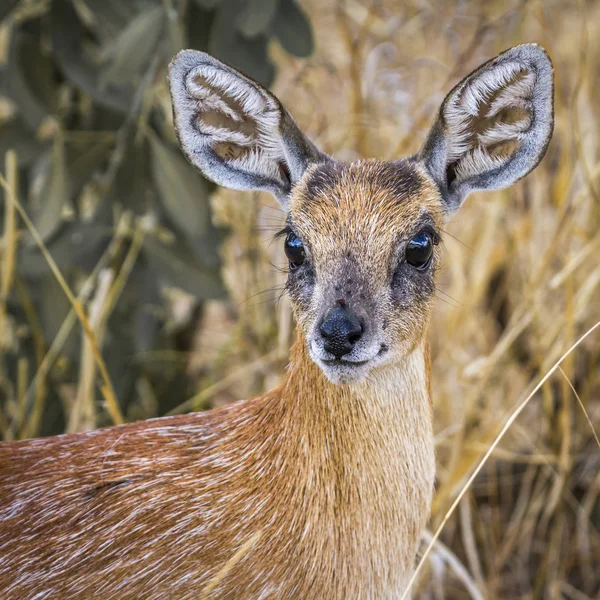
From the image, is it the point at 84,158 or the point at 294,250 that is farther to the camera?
the point at 84,158

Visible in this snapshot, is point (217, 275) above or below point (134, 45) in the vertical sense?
below

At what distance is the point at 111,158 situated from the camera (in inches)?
168

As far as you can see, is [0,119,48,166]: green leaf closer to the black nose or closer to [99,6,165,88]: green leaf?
[99,6,165,88]: green leaf

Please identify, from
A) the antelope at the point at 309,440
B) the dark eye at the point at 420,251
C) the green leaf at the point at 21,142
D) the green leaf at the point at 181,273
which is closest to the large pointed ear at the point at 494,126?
the antelope at the point at 309,440

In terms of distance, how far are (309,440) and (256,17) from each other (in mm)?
1819

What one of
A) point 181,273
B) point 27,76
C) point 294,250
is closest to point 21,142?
point 27,76

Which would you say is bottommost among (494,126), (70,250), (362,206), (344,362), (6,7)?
(344,362)

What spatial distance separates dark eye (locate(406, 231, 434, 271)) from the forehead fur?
1.4 inches

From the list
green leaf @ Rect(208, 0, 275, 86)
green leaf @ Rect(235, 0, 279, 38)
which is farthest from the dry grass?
green leaf @ Rect(235, 0, 279, 38)

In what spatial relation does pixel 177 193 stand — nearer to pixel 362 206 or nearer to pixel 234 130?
pixel 234 130

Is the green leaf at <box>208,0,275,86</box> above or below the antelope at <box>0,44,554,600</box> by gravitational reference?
above

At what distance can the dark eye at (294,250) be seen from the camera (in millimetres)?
2693

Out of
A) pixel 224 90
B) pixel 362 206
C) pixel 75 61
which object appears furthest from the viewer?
pixel 75 61

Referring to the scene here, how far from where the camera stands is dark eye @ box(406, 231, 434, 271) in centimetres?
263
